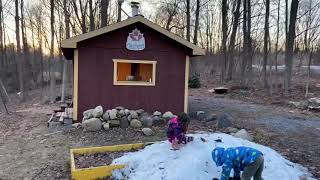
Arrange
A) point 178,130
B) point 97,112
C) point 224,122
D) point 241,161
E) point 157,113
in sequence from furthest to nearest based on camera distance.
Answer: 1. point 157,113
2. point 97,112
3. point 224,122
4. point 178,130
5. point 241,161

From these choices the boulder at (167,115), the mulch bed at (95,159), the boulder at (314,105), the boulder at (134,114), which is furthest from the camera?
the boulder at (314,105)

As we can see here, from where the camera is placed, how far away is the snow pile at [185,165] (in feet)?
21.0

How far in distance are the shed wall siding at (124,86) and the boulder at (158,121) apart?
2.48 feet

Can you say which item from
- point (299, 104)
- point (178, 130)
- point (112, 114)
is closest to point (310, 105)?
point (299, 104)

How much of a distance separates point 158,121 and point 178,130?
4060 millimetres

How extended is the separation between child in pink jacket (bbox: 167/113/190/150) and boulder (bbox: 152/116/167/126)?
3817 mm

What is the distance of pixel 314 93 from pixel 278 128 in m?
9.15

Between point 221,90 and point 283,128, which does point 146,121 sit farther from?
point 221,90

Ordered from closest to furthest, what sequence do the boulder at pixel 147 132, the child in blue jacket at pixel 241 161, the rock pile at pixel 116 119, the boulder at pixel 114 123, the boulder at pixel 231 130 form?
the child in blue jacket at pixel 241 161, the boulder at pixel 231 130, the boulder at pixel 147 132, the rock pile at pixel 116 119, the boulder at pixel 114 123

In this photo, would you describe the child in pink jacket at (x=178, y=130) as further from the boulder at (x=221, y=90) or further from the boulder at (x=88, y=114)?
the boulder at (x=221, y=90)

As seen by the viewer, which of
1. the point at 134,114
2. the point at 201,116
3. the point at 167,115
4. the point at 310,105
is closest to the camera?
the point at 134,114

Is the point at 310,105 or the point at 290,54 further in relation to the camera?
the point at 290,54

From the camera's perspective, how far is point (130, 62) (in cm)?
1175

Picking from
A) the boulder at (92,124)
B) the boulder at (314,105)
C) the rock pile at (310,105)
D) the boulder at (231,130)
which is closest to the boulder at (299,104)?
A: the rock pile at (310,105)
